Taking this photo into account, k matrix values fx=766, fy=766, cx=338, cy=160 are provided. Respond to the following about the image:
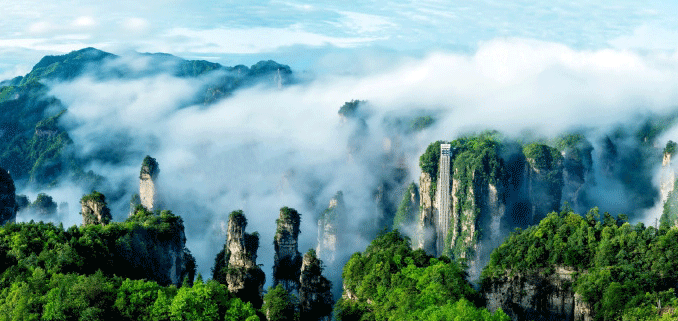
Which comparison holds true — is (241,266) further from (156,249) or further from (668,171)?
(668,171)

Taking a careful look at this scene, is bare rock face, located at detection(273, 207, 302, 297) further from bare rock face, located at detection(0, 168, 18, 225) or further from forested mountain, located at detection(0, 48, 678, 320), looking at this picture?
bare rock face, located at detection(0, 168, 18, 225)

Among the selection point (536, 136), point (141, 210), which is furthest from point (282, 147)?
point (141, 210)

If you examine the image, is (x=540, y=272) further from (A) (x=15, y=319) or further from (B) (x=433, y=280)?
(A) (x=15, y=319)

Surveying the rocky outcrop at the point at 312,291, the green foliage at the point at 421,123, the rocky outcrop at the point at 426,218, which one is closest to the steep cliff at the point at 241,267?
the rocky outcrop at the point at 312,291

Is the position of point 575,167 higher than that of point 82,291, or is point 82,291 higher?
point 575,167

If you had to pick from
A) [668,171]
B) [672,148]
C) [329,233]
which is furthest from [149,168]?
[668,171]

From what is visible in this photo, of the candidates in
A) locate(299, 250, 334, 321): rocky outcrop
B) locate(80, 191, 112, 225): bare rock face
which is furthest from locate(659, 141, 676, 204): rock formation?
locate(80, 191, 112, 225): bare rock face
